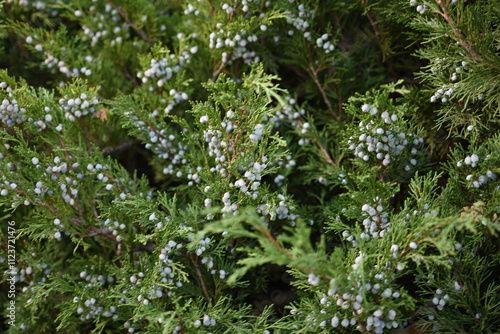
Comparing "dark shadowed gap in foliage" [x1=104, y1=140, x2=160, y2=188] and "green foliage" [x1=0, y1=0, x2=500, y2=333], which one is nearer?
"green foliage" [x1=0, y1=0, x2=500, y2=333]

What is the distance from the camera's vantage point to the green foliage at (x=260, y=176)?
3.02 ft

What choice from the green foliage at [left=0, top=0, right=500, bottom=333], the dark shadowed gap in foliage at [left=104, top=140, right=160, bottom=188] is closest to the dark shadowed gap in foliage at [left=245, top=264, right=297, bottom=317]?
the green foliage at [left=0, top=0, right=500, bottom=333]

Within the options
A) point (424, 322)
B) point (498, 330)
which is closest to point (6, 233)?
point (424, 322)

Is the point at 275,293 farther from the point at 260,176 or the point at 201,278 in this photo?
the point at 260,176

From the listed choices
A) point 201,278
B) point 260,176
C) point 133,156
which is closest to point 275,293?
point 201,278

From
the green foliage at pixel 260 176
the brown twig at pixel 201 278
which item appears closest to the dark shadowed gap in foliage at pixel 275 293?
the green foliage at pixel 260 176

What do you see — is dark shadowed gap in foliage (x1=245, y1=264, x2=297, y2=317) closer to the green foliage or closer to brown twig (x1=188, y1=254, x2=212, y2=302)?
the green foliage

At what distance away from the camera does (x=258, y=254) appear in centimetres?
78

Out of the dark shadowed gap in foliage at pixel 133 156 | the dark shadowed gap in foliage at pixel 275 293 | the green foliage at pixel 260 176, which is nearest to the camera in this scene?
the green foliage at pixel 260 176

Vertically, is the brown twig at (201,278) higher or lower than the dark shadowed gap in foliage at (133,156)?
lower

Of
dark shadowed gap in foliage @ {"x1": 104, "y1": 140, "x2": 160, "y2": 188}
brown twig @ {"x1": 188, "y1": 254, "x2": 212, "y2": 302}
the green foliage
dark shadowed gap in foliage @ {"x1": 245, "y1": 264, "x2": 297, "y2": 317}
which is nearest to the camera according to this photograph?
the green foliage

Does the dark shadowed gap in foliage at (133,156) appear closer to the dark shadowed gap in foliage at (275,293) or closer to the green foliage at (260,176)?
the green foliage at (260,176)

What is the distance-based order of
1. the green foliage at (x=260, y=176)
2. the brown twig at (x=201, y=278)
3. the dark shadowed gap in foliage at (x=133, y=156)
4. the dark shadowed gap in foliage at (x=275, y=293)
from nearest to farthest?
the green foliage at (x=260, y=176), the brown twig at (x=201, y=278), the dark shadowed gap in foliage at (x=275, y=293), the dark shadowed gap in foliage at (x=133, y=156)

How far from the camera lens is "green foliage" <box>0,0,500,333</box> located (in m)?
0.92
